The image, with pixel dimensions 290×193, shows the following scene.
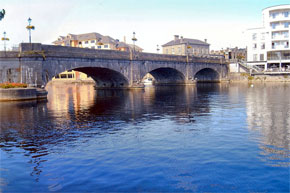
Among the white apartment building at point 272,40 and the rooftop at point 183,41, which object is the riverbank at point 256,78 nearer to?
the white apartment building at point 272,40

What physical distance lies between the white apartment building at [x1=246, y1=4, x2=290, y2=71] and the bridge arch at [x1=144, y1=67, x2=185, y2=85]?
89.3 ft

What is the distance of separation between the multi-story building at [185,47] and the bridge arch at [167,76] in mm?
34438

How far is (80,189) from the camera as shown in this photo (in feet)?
32.5

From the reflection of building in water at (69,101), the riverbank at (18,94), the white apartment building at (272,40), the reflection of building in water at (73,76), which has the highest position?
the white apartment building at (272,40)

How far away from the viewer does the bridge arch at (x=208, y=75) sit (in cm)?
9611

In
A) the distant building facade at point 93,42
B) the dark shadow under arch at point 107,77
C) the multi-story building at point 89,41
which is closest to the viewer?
the dark shadow under arch at point 107,77

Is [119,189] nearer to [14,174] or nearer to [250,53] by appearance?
[14,174]

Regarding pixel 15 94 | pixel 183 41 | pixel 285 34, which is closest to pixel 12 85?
pixel 15 94

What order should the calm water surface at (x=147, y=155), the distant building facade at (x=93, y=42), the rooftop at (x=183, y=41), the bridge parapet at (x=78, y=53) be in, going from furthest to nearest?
1. the rooftop at (x=183, y=41)
2. the distant building facade at (x=93, y=42)
3. the bridge parapet at (x=78, y=53)
4. the calm water surface at (x=147, y=155)

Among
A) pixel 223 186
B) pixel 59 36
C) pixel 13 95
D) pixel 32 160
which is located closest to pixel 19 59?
pixel 13 95

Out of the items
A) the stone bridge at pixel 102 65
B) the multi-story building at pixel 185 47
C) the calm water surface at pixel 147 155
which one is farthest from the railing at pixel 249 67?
the calm water surface at pixel 147 155

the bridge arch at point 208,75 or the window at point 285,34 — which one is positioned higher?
the window at point 285,34

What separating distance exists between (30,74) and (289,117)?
111ft

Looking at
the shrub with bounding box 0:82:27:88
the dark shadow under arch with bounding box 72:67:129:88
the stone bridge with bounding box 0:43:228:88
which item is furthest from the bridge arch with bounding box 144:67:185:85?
the shrub with bounding box 0:82:27:88
